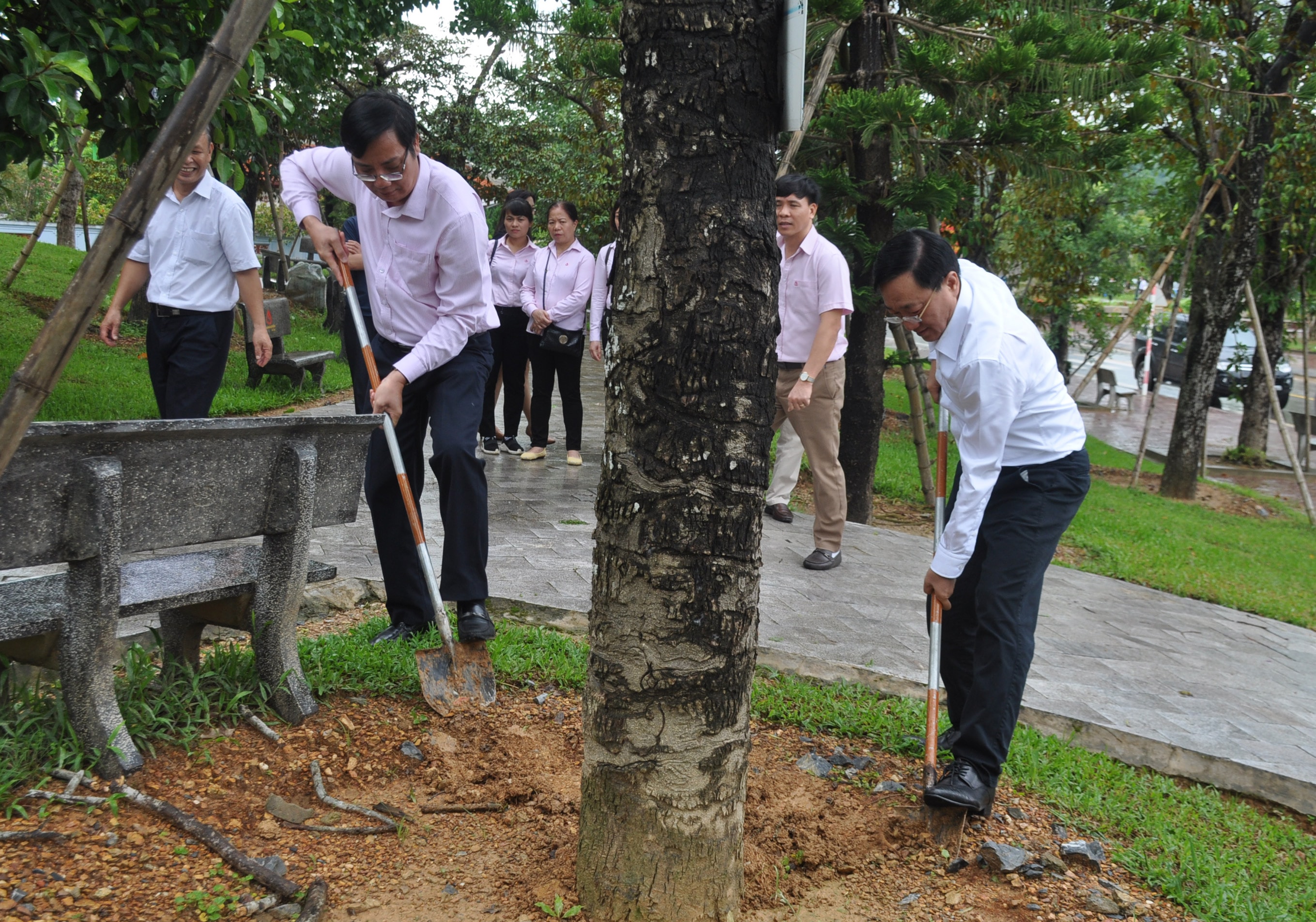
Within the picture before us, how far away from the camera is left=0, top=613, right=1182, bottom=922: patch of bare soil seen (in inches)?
101

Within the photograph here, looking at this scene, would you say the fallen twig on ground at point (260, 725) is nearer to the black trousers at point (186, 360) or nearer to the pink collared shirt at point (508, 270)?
the black trousers at point (186, 360)

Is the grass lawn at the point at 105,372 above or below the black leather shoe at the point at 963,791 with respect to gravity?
above

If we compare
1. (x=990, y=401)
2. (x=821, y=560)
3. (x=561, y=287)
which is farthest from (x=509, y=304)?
(x=990, y=401)

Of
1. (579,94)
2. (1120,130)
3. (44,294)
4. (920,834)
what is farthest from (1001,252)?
(920,834)

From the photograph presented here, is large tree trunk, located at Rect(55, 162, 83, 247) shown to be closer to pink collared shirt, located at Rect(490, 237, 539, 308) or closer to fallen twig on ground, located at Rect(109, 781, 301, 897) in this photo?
pink collared shirt, located at Rect(490, 237, 539, 308)

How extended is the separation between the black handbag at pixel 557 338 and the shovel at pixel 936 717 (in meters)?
4.58

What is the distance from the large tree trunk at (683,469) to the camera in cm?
234

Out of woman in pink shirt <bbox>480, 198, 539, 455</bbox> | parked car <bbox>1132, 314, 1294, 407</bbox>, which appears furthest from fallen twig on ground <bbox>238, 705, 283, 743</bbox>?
parked car <bbox>1132, 314, 1294, 407</bbox>

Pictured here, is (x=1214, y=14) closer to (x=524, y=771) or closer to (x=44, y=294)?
(x=524, y=771)

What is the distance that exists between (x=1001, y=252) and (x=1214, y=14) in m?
7.77

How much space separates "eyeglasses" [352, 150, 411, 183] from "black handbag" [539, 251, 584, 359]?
14.3ft

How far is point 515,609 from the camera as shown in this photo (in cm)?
477

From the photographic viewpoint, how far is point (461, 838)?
2.98 m

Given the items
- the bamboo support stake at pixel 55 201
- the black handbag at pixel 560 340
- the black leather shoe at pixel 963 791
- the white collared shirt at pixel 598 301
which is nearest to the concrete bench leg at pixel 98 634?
the black leather shoe at pixel 963 791
